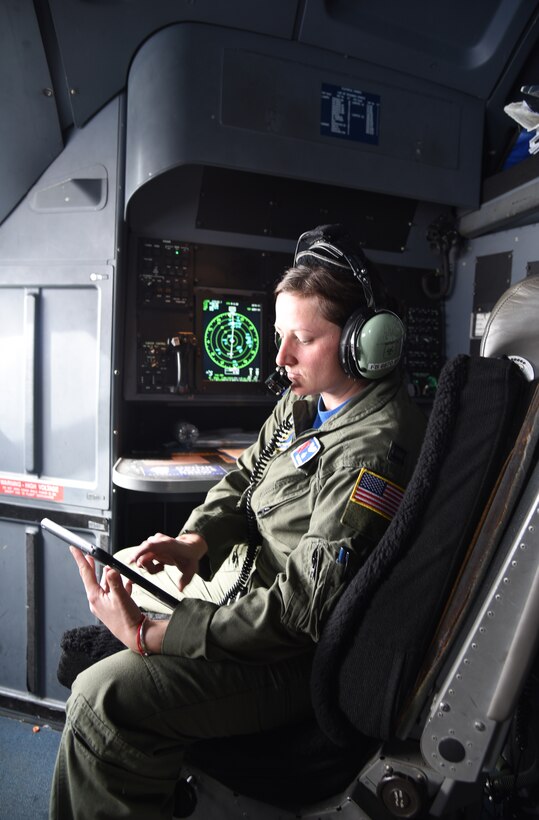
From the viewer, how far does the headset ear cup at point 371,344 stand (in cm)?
113

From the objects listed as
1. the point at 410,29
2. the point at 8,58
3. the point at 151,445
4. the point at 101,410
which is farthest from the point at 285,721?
the point at 410,29

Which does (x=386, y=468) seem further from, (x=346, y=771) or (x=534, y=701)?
(x=534, y=701)

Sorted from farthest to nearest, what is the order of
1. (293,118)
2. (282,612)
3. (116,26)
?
(293,118) → (116,26) → (282,612)

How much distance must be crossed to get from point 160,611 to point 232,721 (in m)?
0.44

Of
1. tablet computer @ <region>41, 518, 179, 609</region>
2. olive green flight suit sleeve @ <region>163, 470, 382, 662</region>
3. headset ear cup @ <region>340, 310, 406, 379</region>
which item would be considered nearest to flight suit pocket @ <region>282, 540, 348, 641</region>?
olive green flight suit sleeve @ <region>163, 470, 382, 662</region>

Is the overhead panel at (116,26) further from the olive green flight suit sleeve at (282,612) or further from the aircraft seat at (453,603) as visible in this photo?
the olive green flight suit sleeve at (282,612)

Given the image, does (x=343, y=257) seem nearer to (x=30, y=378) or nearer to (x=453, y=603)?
(x=453, y=603)

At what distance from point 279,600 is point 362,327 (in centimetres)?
54

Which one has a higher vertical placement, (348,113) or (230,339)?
(348,113)

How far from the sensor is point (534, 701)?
4.18ft

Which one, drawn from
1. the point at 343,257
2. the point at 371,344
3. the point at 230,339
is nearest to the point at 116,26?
the point at 230,339

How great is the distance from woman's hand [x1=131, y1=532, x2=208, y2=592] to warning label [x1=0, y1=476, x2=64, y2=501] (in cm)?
84

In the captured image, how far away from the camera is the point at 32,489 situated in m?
2.04

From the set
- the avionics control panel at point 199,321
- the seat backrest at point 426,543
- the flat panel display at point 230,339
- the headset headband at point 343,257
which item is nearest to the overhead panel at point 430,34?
the avionics control panel at point 199,321
